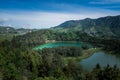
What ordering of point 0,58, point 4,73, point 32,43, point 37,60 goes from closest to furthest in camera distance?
point 4,73, point 0,58, point 37,60, point 32,43

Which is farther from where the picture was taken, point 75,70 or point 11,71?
point 75,70

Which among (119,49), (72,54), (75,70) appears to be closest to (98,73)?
(75,70)

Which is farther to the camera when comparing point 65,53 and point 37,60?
point 65,53

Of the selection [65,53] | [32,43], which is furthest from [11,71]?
[32,43]

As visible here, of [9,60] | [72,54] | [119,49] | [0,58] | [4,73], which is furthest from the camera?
[119,49]

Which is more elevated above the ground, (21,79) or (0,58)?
(0,58)

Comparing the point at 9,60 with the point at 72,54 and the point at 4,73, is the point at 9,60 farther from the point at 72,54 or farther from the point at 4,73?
the point at 72,54

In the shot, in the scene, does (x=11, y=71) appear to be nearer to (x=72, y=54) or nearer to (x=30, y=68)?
(x=30, y=68)

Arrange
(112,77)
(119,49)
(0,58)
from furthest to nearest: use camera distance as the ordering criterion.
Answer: (119,49) → (0,58) → (112,77)

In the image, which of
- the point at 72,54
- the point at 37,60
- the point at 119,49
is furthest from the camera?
the point at 119,49
